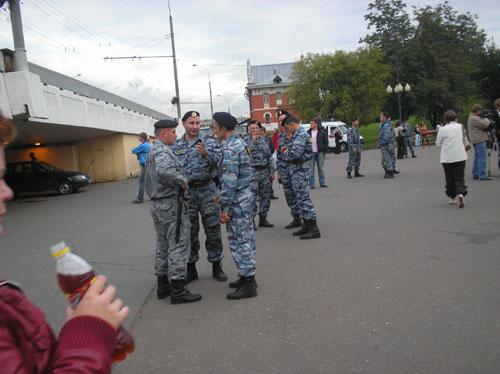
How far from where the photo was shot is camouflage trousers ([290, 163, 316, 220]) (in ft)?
23.1

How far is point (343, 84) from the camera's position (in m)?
51.5

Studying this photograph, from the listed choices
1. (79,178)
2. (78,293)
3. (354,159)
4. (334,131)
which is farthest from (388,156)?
(334,131)

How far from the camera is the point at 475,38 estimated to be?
191 feet

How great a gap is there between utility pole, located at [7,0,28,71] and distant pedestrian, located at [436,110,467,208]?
35.7 ft

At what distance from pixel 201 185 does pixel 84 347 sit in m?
4.14

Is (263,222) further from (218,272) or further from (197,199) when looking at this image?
(197,199)

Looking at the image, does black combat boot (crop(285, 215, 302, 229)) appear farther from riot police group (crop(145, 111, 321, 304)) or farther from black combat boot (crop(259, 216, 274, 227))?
riot police group (crop(145, 111, 321, 304))

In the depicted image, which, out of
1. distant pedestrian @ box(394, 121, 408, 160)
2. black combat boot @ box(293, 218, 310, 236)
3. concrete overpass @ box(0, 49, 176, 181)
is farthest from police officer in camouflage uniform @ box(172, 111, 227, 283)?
distant pedestrian @ box(394, 121, 408, 160)

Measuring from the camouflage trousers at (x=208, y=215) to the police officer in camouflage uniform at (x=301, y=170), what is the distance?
2084mm

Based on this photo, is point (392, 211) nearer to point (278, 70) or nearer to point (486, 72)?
point (486, 72)

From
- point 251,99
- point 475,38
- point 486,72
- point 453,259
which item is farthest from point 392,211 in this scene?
point 251,99

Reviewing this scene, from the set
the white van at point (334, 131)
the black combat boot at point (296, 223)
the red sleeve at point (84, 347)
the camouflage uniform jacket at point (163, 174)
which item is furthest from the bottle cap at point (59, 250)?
the white van at point (334, 131)

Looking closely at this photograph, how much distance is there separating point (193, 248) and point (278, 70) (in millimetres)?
92014

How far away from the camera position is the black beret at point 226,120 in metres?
4.97
